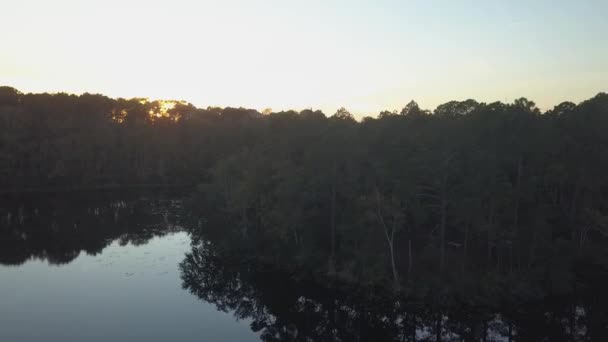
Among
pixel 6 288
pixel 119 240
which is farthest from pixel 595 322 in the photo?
pixel 119 240

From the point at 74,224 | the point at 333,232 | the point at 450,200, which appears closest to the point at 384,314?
the point at 450,200

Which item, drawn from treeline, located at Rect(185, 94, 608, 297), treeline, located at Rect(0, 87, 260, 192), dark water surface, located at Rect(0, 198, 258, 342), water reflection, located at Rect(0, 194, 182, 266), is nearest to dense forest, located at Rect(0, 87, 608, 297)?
treeline, located at Rect(185, 94, 608, 297)

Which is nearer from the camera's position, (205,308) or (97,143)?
(205,308)

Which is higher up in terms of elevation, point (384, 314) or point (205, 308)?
point (384, 314)

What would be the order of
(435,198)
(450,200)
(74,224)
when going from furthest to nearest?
(74,224) < (435,198) < (450,200)

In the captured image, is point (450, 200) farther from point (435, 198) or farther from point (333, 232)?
point (333, 232)

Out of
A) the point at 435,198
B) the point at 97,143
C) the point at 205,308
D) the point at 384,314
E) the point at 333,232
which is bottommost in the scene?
the point at 205,308
